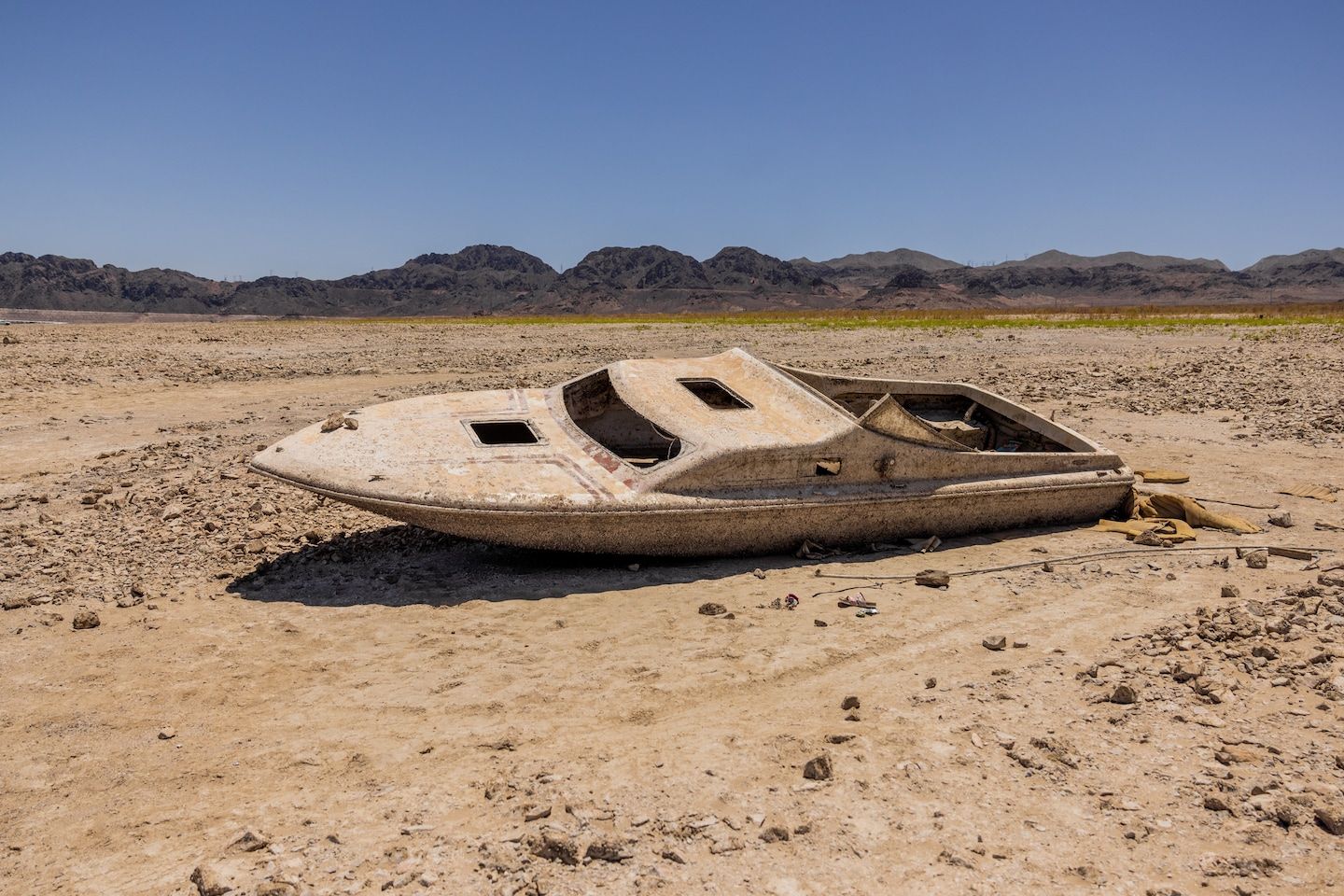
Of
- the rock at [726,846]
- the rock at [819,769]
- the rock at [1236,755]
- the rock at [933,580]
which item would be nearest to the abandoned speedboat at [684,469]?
the rock at [933,580]

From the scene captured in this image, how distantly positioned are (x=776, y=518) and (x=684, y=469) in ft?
2.61

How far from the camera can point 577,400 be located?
700 centimetres

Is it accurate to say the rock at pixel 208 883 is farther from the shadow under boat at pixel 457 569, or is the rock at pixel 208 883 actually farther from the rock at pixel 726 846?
the shadow under boat at pixel 457 569

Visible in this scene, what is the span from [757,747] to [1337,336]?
24.1 metres

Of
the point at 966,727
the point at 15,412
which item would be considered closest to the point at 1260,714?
the point at 966,727

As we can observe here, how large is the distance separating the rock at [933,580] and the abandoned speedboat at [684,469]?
2.37 ft

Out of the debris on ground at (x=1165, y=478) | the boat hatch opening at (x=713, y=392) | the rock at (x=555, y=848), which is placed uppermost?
the boat hatch opening at (x=713, y=392)

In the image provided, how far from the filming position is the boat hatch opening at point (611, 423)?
698 cm

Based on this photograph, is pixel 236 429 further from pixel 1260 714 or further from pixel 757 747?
pixel 1260 714

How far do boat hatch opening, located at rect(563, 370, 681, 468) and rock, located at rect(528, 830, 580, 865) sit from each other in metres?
4.37

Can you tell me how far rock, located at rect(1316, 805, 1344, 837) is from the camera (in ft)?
8.71

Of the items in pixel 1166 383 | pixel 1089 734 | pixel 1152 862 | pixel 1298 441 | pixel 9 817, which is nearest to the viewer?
pixel 1152 862

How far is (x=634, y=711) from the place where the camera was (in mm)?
3719

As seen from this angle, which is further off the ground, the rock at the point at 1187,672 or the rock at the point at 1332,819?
the rock at the point at 1187,672
